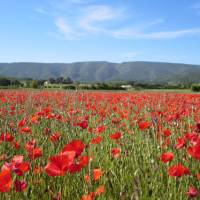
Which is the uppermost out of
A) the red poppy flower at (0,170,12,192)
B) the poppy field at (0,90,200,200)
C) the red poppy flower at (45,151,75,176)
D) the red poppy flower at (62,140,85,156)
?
the red poppy flower at (62,140,85,156)

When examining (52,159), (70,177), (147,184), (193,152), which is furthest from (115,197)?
(52,159)

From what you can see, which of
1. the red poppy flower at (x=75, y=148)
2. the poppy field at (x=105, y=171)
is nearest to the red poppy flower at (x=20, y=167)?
the poppy field at (x=105, y=171)

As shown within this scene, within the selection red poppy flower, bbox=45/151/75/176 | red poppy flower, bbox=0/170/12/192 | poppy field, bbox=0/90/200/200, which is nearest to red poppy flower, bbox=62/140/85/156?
poppy field, bbox=0/90/200/200

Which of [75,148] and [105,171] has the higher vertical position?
[75,148]

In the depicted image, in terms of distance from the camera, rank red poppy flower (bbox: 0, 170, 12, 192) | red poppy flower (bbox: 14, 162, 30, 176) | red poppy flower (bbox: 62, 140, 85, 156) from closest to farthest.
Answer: red poppy flower (bbox: 0, 170, 12, 192), red poppy flower (bbox: 62, 140, 85, 156), red poppy flower (bbox: 14, 162, 30, 176)

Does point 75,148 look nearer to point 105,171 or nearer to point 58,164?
point 58,164

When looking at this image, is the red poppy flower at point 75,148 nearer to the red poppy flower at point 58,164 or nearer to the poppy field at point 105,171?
the poppy field at point 105,171

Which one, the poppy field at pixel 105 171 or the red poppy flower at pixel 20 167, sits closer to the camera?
the poppy field at pixel 105 171

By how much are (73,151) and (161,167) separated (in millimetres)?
1629

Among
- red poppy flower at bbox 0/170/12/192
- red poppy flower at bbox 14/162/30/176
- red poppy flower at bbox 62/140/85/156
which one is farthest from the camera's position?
red poppy flower at bbox 14/162/30/176

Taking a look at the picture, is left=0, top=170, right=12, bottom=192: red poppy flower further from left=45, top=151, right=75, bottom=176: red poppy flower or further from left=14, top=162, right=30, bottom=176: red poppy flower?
left=14, top=162, right=30, bottom=176: red poppy flower

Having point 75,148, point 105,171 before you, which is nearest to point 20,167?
point 75,148

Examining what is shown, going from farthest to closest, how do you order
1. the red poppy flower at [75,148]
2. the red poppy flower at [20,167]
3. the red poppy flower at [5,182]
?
the red poppy flower at [20,167] < the red poppy flower at [75,148] < the red poppy flower at [5,182]

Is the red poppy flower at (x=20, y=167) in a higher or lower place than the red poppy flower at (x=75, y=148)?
lower
